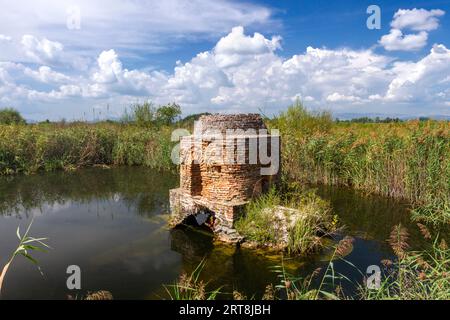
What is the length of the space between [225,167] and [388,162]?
5769mm

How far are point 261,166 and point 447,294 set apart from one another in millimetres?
4319

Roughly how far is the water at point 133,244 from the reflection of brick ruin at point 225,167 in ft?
2.22

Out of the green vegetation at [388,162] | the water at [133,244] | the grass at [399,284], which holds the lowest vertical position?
the water at [133,244]

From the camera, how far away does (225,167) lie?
22.5 ft

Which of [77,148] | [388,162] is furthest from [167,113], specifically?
[388,162]

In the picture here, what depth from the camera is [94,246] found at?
667 centimetres

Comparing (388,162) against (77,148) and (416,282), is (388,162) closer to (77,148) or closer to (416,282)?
(416,282)

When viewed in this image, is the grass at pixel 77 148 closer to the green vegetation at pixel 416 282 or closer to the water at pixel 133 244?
the water at pixel 133 244

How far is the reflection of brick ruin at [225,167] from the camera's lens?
6738 mm

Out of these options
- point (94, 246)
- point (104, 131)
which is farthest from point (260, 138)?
point (104, 131)

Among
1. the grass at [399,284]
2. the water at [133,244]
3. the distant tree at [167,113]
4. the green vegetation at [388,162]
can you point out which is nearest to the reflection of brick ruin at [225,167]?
the water at [133,244]

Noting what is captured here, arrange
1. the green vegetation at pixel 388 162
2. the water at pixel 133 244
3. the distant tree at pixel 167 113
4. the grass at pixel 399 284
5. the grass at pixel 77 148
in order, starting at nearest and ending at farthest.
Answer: the grass at pixel 399 284 → the water at pixel 133 244 → the green vegetation at pixel 388 162 → the grass at pixel 77 148 → the distant tree at pixel 167 113

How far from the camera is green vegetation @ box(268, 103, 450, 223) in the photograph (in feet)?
27.4
